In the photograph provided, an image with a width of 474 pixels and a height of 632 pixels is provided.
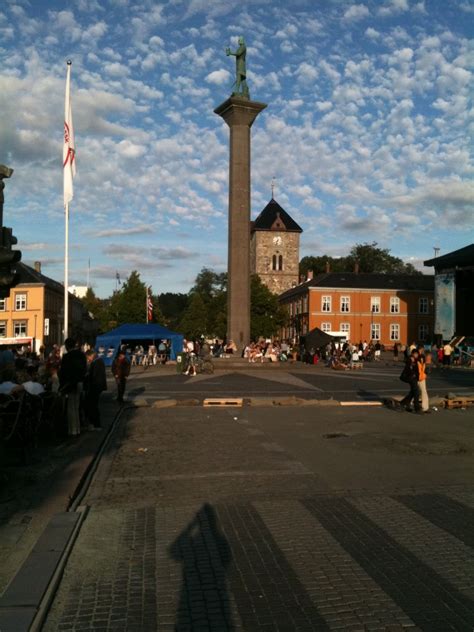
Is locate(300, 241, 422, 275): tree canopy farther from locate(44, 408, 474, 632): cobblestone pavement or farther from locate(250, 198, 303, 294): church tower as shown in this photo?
locate(44, 408, 474, 632): cobblestone pavement

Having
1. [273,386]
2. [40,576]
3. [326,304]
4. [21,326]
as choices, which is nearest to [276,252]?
[326,304]

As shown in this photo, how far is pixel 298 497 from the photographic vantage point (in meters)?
7.45

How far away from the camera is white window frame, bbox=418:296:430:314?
→ 80.6m

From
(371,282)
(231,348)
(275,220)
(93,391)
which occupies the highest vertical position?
(275,220)

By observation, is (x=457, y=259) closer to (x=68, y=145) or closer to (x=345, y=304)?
(x=345, y=304)

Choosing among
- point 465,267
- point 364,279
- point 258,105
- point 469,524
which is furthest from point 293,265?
point 469,524

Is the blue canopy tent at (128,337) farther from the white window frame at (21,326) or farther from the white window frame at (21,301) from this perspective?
the white window frame at (21,301)

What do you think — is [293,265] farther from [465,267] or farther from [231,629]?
[231,629]

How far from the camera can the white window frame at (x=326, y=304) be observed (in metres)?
79.0

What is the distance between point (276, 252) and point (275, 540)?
103766mm

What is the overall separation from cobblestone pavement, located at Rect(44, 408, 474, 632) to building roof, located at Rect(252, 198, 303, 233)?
99093 millimetres

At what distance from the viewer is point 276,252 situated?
108625 mm

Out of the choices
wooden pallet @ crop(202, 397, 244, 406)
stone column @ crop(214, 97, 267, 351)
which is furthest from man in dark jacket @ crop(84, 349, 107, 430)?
stone column @ crop(214, 97, 267, 351)

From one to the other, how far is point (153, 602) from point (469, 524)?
3.40 metres
